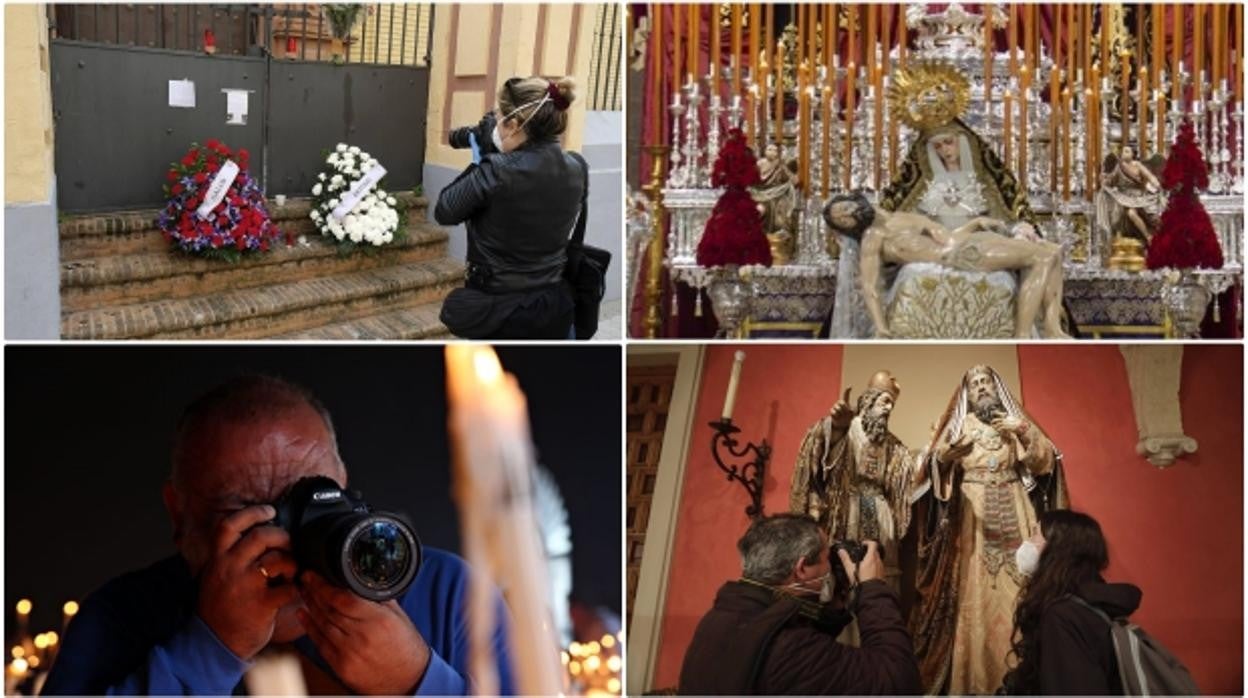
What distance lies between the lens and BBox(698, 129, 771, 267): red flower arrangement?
10.8 ft

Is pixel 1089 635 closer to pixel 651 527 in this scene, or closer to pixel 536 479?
pixel 651 527

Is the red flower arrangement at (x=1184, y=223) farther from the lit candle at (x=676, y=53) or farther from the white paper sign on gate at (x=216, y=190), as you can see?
the white paper sign on gate at (x=216, y=190)

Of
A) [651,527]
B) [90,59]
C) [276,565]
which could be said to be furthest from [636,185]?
[276,565]

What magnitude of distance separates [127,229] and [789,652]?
160 cm

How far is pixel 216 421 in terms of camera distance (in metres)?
2.48

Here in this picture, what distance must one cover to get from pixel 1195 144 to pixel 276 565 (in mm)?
2374

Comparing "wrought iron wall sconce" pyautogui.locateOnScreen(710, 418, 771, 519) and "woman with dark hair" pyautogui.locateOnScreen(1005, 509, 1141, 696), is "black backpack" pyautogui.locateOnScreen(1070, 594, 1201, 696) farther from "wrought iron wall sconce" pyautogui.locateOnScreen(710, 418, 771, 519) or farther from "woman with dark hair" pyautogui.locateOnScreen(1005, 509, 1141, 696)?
"wrought iron wall sconce" pyautogui.locateOnScreen(710, 418, 771, 519)

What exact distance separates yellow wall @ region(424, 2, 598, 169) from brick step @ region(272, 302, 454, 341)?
309 mm

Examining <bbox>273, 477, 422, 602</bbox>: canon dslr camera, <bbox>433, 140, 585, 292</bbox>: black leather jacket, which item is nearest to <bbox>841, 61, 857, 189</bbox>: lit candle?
<bbox>433, 140, 585, 292</bbox>: black leather jacket

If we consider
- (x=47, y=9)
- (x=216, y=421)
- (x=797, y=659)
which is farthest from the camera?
(x=47, y=9)

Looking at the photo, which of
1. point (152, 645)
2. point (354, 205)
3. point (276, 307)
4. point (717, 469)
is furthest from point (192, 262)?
point (717, 469)

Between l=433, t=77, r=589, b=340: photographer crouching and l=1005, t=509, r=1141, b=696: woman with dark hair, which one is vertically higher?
l=433, t=77, r=589, b=340: photographer crouching

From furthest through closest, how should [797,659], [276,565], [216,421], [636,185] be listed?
[636,185], [797,659], [216,421], [276,565]

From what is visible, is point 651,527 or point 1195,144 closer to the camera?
point 651,527
